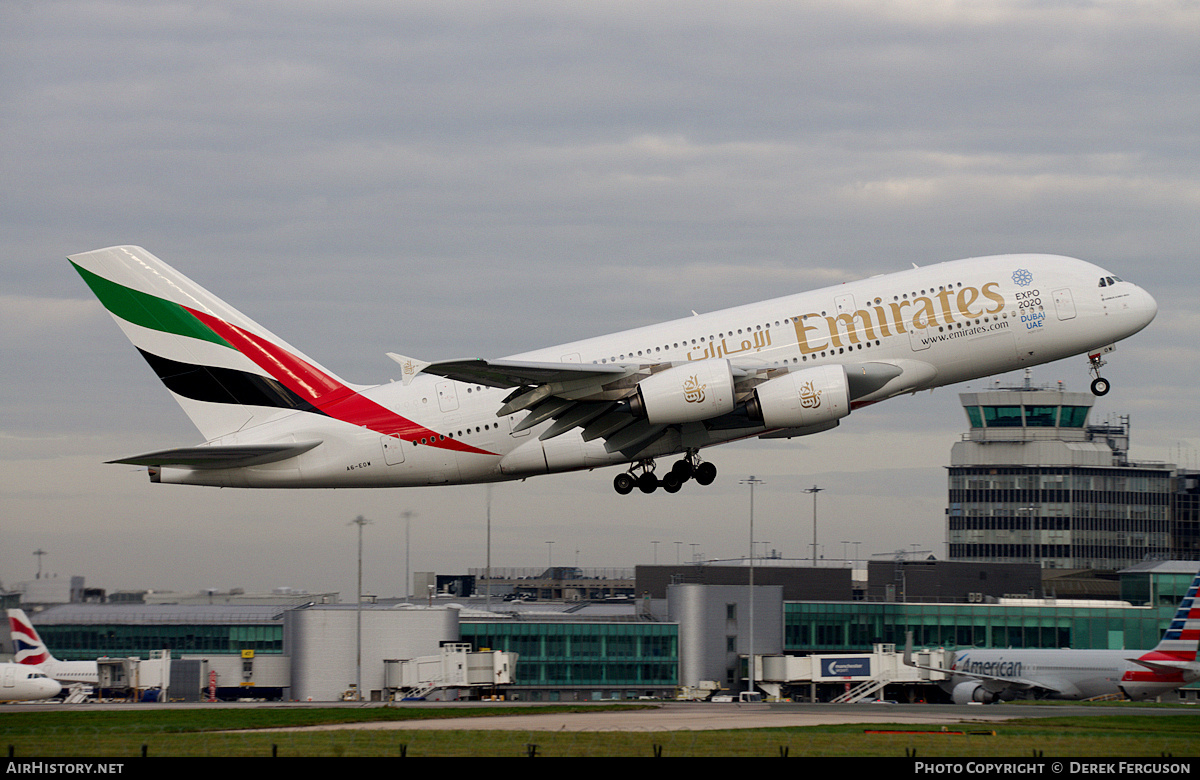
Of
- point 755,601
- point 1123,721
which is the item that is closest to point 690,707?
point 1123,721

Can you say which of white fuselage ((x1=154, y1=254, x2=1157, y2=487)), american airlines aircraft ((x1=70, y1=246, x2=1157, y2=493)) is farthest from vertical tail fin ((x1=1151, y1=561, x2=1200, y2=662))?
white fuselage ((x1=154, y1=254, x2=1157, y2=487))

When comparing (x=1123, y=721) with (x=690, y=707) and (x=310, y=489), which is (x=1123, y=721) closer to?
(x=690, y=707)

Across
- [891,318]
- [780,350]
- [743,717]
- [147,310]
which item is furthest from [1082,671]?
[147,310]

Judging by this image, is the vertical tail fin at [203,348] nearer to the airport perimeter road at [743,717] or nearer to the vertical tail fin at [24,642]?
the vertical tail fin at [24,642]

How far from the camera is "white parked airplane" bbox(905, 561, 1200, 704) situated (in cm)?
6288

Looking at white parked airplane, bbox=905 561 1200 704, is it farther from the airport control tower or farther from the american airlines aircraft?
the airport control tower

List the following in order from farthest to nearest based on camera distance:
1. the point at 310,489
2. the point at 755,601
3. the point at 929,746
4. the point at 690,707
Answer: the point at 755,601, the point at 690,707, the point at 310,489, the point at 929,746

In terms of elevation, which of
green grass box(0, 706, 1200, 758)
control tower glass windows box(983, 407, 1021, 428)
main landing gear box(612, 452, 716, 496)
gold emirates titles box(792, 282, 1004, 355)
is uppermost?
control tower glass windows box(983, 407, 1021, 428)

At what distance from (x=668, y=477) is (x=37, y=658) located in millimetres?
33280

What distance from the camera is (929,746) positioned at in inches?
1510

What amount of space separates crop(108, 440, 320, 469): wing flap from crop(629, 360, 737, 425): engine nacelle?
40.1 ft

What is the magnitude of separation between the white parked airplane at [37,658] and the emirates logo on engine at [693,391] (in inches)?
1052

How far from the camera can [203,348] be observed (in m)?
48.2

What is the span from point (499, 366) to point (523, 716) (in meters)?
16.2
